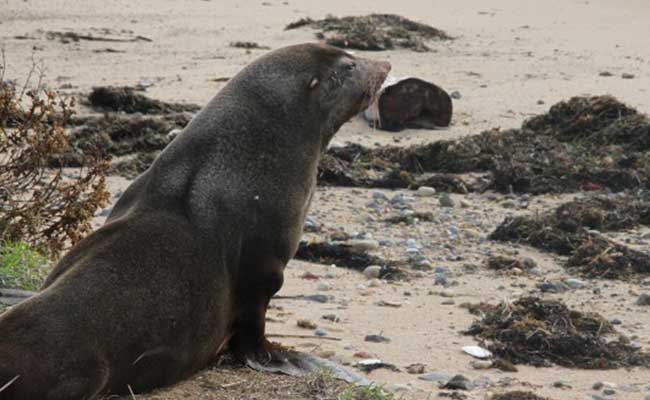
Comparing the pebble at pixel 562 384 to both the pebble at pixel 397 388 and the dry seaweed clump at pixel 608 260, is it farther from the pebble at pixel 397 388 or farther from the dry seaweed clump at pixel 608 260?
the dry seaweed clump at pixel 608 260

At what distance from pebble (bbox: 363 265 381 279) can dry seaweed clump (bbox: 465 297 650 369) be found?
38.9 inches

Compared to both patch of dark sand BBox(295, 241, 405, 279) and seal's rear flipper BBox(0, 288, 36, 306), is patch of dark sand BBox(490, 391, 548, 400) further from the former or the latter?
patch of dark sand BBox(295, 241, 405, 279)

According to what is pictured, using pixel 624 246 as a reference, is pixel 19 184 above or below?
above

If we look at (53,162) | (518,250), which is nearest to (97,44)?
(53,162)

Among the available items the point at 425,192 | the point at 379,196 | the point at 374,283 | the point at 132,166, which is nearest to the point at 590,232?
the point at 425,192

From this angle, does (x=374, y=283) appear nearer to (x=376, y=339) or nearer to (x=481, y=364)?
(x=376, y=339)

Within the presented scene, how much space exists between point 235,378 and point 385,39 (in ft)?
37.9

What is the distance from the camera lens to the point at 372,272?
831 cm

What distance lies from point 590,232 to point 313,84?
3.89m

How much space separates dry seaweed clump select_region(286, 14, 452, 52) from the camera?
642 inches

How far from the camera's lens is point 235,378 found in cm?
539

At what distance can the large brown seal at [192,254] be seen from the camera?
15.5 feet

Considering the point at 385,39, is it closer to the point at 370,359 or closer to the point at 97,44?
the point at 97,44

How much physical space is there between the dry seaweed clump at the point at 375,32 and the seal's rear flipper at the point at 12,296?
33.7 ft
